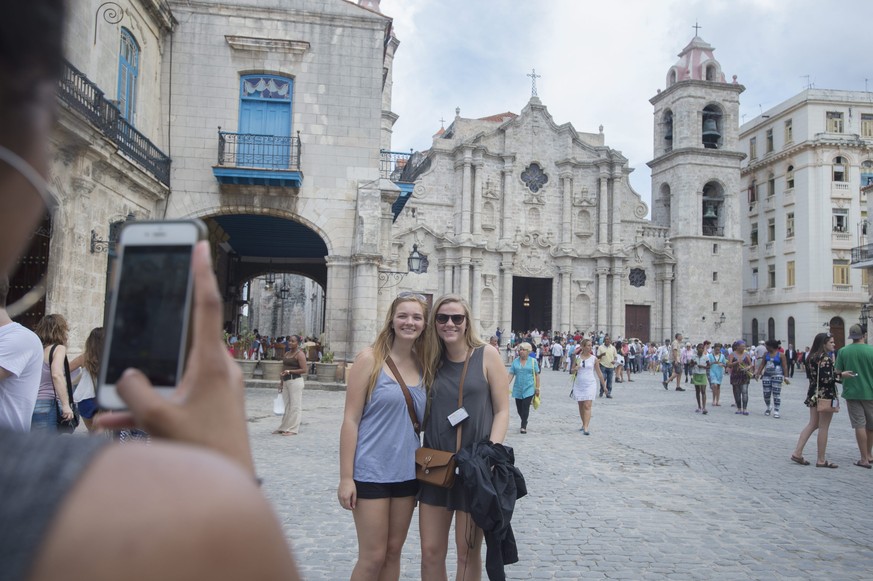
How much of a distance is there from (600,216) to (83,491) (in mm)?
42109

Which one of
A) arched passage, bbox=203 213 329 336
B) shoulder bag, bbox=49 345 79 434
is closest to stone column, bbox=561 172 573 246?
arched passage, bbox=203 213 329 336

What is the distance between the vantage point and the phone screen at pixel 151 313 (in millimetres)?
986

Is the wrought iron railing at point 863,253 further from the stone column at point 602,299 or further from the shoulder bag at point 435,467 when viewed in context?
the shoulder bag at point 435,467

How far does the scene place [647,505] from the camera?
652cm

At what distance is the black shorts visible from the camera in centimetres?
357

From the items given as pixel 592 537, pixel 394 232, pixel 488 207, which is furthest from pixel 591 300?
pixel 592 537

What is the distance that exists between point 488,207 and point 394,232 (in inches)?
262

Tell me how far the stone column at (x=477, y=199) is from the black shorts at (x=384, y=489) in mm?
35279

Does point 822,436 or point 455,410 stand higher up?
point 455,410

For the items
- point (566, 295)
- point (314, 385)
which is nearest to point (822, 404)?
point (314, 385)

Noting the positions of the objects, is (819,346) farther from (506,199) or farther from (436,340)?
(506,199)

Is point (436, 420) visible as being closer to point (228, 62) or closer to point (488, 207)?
point (228, 62)

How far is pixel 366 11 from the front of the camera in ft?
53.7

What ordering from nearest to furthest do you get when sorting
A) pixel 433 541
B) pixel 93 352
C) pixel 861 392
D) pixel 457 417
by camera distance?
pixel 433 541 < pixel 457 417 < pixel 93 352 < pixel 861 392
